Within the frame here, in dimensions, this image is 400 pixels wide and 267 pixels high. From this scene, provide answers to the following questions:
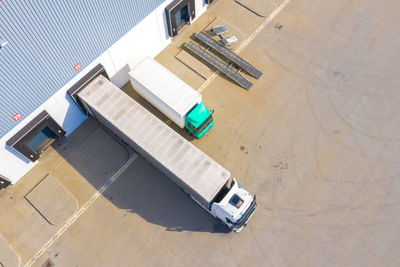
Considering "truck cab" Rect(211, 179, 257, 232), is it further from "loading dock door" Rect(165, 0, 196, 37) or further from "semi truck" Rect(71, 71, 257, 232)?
"loading dock door" Rect(165, 0, 196, 37)

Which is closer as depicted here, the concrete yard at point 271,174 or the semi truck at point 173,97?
the concrete yard at point 271,174

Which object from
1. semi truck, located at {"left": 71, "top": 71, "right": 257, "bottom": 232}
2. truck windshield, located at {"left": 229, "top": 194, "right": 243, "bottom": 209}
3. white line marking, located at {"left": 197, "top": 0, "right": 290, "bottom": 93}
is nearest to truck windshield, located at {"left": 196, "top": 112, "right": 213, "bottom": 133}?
semi truck, located at {"left": 71, "top": 71, "right": 257, "bottom": 232}

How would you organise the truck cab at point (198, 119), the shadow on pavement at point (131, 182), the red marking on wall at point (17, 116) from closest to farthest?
the red marking on wall at point (17, 116)
the shadow on pavement at point (131, 182)
the truck cab at point (198, 119)

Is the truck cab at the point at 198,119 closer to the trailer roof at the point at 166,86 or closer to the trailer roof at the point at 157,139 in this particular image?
the trailer roof at the point at 166,86

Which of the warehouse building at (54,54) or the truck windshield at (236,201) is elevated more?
the warehouse building at (54,54)

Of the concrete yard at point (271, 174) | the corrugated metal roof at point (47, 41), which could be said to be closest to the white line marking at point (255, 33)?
the concrete yard at point (271, 174)

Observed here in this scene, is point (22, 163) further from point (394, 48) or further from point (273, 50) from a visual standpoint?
point (394, 48)

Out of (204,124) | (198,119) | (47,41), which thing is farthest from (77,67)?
(204,124)
